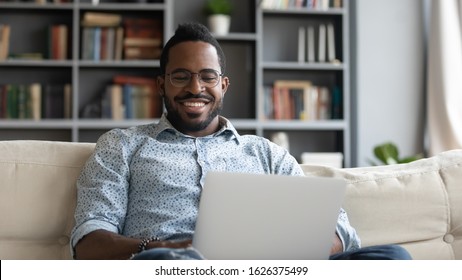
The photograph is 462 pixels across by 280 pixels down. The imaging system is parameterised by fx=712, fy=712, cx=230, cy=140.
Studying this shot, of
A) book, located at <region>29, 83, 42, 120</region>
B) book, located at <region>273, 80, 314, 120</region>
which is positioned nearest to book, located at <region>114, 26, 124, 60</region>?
book, located at <region>29, 83, 42, 120</region>

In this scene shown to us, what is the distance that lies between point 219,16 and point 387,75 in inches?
48.6

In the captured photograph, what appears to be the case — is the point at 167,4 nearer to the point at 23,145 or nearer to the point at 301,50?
the point at 301,50

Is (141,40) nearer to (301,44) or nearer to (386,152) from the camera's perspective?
(301,44)

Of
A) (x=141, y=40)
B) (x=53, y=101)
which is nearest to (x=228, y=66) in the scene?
(x=141, y=40)

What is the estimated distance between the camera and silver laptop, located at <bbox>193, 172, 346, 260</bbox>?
136 centimetres

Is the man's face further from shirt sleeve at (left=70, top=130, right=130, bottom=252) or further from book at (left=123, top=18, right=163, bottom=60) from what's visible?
book at (left=123, top=18, right=163, bottom=60)

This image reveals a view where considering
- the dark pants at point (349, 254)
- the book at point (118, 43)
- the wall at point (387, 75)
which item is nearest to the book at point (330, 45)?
the wall at point (387, 75)

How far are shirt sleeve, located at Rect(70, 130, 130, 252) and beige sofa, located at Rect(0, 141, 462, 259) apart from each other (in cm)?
10

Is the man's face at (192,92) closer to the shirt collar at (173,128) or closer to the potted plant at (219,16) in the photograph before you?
the shirt collar at (173,128)

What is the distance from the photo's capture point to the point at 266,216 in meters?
Answer: 1.38

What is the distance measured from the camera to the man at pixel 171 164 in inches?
69.2

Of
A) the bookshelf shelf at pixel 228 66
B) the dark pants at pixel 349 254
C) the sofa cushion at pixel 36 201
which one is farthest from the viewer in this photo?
the bookshelf shelf at pixel 228 66

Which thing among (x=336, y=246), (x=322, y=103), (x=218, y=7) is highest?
(x=218, y=7)

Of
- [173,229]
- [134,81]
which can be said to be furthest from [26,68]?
[173,229]
